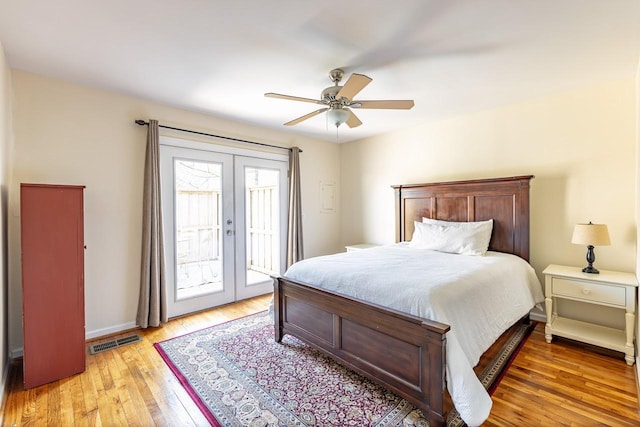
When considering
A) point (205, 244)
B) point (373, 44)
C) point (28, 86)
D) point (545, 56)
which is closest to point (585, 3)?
point (545, 56)

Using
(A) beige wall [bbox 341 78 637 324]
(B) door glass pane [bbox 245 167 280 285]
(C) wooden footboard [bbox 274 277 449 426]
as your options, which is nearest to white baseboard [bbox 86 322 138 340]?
(B) door glass pane [bbox 245 167 280 285]

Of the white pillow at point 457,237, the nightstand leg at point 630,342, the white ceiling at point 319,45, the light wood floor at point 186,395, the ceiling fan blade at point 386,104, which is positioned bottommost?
the light wood floor at point 186,395

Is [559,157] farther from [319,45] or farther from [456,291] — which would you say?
[319,45]

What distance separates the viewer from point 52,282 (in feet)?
7.28

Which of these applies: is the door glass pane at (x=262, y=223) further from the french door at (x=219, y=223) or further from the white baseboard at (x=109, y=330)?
the white baseboard at (x=109, y=330)

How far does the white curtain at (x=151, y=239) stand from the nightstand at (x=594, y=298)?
3.89 m

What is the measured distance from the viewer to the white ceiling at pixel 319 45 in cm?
175

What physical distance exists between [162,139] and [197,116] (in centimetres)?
53

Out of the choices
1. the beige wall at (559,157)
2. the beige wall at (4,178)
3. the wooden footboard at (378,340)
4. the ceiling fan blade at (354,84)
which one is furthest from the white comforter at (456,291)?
the beige wall at (4,178)

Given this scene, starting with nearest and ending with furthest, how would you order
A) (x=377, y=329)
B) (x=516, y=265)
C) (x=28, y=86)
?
(x=377, y=329)
(x=28, y=86)
(x=516, y=265)

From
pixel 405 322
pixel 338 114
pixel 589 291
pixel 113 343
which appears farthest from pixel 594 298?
pixel 113 343

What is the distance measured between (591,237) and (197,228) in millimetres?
4039

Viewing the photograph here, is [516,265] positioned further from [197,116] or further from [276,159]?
[197,116]

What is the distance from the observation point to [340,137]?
192 inches
